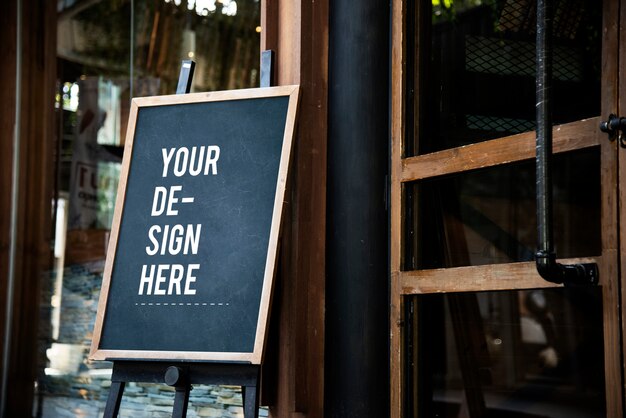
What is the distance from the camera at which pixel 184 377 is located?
277cm

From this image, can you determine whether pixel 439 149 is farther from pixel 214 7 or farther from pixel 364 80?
pixel 214 7

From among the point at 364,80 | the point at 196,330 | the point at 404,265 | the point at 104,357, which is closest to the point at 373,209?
the point at 404,265

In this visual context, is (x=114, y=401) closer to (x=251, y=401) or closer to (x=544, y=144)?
(x=251, y=401)

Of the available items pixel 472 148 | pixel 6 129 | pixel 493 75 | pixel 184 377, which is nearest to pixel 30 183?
pixel 6 129

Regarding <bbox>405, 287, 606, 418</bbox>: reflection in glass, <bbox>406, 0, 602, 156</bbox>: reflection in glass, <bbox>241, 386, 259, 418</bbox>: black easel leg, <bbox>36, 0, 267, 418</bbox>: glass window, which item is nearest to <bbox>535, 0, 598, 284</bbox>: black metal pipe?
<bbox>406, 0, 602, 156</bbox>: reflection in glass

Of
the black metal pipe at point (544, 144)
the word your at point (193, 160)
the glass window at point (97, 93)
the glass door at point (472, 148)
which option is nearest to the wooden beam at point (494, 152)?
the glass door at point (472, 148)

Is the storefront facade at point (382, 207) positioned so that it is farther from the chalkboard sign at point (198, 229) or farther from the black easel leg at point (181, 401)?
the black easel leg at point (181, 401)

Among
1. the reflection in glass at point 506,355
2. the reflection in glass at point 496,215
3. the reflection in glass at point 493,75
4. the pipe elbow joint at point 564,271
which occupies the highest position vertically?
the reflection in glass at point 493,75

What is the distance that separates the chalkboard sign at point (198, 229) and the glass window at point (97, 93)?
1929mm

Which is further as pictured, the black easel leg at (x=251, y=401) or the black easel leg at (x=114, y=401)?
the black easel leg at (x=114, y=401)

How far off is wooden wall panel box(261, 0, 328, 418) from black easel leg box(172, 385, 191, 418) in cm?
34

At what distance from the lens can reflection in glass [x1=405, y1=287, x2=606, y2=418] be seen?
2945 mm

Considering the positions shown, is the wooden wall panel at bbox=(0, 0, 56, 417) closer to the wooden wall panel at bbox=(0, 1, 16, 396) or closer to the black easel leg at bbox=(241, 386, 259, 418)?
the wooden wall panel at bbox=(0, 1, 16, 396)

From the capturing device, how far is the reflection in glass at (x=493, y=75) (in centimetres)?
290
